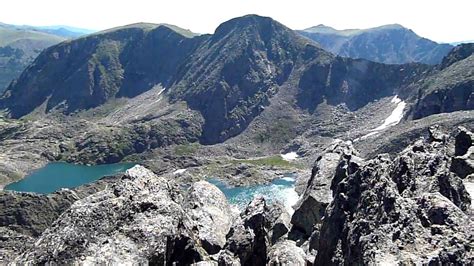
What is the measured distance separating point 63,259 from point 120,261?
259 cm

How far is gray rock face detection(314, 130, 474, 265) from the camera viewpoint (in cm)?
2355

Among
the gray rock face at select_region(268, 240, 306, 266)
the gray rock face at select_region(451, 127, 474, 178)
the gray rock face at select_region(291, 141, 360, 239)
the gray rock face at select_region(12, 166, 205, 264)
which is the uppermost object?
the gray rock face at select_region(451, 127, 474, 178)

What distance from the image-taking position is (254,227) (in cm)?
3250

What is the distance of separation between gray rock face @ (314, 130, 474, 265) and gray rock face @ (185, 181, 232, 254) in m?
7.46

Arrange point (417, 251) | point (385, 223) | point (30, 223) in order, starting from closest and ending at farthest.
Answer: point (417, 251), point (385, 223), point (30, 223)

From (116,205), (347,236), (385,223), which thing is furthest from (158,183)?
(385,223)

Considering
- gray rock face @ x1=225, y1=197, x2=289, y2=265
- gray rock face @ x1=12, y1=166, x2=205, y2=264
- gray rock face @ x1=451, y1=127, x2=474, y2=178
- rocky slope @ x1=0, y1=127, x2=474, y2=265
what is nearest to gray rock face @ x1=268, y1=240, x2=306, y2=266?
rocky slope @ x1=0, y1=127, x2=474, y2=265

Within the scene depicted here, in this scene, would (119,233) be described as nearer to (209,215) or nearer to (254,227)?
(254,227)

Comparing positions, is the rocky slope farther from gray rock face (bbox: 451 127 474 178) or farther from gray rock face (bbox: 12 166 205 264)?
gray rock face (bbox: 451 127 474 178)

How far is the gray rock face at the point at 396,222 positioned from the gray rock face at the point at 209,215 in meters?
7.46

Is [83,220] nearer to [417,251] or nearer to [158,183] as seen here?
[158,183]

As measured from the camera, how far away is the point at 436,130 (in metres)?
66.2

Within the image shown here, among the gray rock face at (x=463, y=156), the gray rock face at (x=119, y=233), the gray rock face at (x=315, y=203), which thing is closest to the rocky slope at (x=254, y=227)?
the gray rock face at (x=119, y=233)

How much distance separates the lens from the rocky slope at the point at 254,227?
909 inches
